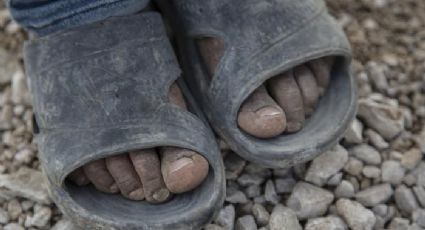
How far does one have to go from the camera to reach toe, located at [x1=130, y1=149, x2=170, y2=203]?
115 centimetres

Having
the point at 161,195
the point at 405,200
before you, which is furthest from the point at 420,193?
the point at 161,195

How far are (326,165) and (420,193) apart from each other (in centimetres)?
18

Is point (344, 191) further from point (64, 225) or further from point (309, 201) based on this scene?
point (64, 225)

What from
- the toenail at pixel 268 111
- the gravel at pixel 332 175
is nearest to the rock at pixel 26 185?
the gravel at pixel 332 175

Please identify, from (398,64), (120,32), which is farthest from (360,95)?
(120,32)

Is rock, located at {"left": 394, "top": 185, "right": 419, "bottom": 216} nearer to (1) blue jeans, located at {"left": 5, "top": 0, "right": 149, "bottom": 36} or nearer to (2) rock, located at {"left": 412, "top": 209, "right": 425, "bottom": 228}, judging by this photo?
(2) rock, located at {"left": 412, "top": 209, "right": 425, "bottom": 228}

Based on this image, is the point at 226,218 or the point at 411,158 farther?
the point at 411,158

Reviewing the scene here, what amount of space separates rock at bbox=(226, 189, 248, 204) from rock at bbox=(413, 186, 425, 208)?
32cm

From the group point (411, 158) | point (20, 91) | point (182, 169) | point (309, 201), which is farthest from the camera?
→ point (20, 91)

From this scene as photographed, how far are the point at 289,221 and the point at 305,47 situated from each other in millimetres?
320

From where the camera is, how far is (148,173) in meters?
1.15

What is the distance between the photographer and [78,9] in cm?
117

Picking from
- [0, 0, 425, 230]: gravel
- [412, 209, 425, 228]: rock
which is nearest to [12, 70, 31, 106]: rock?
[0, 0, 425, 230]: gravel

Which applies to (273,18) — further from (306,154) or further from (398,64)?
(398,64)
